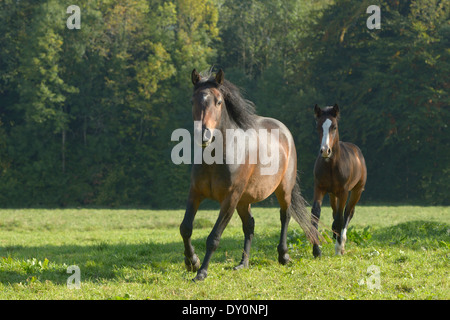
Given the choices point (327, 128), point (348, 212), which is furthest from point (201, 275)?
point (348, 212)

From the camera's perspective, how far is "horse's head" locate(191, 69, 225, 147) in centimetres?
671

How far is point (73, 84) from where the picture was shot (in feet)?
126

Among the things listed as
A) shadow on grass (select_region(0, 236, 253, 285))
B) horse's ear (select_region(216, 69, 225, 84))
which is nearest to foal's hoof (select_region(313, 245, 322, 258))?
shadow on grass (select_region(0, 236, 253, 285))

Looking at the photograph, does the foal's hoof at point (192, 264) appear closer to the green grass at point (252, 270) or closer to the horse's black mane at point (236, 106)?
the green grass at point (252, 270)

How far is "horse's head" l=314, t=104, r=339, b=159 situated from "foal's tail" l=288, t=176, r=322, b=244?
0.92m

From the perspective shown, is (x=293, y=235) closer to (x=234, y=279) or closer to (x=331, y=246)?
(x=331, y=246)

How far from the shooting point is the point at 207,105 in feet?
22.7

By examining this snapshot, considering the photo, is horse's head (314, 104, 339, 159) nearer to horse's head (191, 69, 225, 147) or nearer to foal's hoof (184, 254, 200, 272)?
horse's head (191, 69, 225, 147)

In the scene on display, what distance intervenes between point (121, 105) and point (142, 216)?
1639 centimetres

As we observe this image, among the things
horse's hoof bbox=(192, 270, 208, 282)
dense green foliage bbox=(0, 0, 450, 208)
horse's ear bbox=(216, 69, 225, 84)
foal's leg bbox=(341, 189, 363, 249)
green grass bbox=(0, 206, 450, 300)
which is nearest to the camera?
green grass bbox=(0, 206, 450, 300)

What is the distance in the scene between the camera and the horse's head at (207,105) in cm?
671

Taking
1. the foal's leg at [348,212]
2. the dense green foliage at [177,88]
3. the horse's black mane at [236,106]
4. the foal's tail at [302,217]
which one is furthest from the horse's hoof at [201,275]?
the dense green foliage at [177,88]

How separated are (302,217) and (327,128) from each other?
1.62 meters

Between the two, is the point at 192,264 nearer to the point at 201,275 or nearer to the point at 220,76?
the point at 201,275
